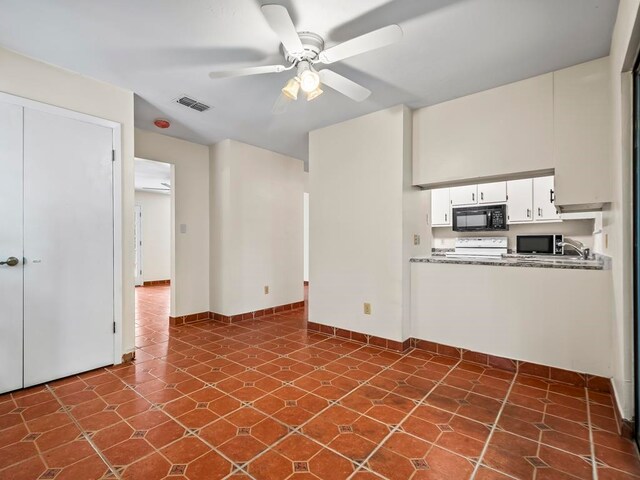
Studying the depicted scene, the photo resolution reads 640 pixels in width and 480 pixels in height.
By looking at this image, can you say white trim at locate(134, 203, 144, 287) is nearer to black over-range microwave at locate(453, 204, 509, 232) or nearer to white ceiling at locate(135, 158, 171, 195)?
white ceiling at locate(135, 158, 171, 195)

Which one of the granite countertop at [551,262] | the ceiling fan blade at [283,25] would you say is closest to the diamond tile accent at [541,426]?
the granite countertop at [551,262]

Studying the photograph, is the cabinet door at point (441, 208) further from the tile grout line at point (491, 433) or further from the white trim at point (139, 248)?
the white trim at point (139, 248)

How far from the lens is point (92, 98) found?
9.02 ft

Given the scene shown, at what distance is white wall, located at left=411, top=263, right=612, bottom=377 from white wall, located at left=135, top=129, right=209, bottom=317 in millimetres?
3016

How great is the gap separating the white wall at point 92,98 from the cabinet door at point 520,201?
197 inches

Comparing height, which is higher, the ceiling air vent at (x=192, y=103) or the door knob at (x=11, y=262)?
the ceiling air vent at (x=192, y=103)

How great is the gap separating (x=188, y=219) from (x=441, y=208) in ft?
13.4

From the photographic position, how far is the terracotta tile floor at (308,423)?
5.10 ft

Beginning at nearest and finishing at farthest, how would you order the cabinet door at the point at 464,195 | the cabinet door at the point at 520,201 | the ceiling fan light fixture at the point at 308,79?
the ceiling fan light fixture at the point at 308,79
the cabinet door at the point at 520,201
the cabinet door at the point at 464,195

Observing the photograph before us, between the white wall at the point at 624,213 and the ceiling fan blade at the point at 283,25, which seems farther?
the white wall at the point at 624,213

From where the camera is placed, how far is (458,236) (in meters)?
5.37

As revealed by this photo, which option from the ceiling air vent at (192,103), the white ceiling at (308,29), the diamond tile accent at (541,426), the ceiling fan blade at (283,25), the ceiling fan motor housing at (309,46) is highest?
the ceiling air vent at (192,103)

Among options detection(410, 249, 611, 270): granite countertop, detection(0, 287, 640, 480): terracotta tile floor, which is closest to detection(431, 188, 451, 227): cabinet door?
detection(410, 249, 611, 270): granite countertop

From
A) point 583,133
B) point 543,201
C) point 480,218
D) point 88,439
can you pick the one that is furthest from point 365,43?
point 543,201
